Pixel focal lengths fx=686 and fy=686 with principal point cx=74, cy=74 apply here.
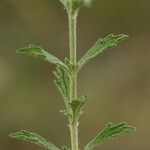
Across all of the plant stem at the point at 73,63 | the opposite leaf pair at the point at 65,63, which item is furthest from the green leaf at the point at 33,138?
the opposite leaf pair at the point at 65,63

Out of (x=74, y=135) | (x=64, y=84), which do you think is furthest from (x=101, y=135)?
(x=64, y=84)

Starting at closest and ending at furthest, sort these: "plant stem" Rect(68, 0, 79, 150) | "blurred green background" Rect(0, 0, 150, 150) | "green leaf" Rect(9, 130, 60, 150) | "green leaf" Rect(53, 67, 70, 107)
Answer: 1. "plant stem" Rect(68, 0, 79, 150)
2. "green leaf" Rect(9, 130, 60, 150)
3. "green leaf" Rect(53, 67, 70, 107)
4. "blurred green background" Rect(0, 0, 150, 150)

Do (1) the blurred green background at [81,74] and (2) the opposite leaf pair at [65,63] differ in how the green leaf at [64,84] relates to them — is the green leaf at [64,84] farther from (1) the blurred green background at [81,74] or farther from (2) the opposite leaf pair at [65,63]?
(1) the blurred green background at [81,74]

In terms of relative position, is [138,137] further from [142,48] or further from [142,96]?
[142,48]

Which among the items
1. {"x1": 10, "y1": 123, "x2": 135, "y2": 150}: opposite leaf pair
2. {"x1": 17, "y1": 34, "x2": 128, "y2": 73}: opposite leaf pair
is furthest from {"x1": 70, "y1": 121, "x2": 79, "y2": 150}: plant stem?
{"x1": 17, "y1": 34, "x2": 128, "y2": 73}: opposite leaf pair

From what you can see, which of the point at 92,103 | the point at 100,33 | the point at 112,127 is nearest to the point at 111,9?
the point at 100,33

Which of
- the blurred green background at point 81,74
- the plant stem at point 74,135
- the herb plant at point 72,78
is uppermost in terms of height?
the blurred green background at point 81,74

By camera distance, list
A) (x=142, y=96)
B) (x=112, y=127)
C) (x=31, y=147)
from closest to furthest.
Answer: (x=112, y=127) → (x=31, y=147) → (x=142, y=96)

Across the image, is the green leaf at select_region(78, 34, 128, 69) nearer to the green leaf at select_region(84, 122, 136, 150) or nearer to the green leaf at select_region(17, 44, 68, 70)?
the green leaf at select_region(17, 44, 68, 70)
